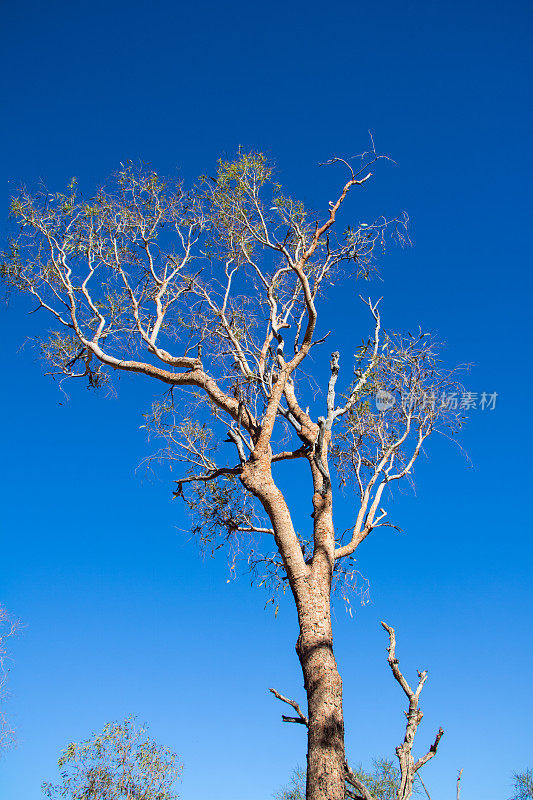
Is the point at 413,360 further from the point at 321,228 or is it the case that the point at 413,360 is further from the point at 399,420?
the point at 321,228

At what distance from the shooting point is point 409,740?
14.3ft

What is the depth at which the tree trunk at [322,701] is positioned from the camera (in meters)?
4.46

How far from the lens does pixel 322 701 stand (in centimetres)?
484

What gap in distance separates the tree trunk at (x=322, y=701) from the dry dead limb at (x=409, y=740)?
495mm

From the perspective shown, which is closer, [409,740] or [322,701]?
[409,740]

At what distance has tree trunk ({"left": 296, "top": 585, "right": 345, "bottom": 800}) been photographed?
14.6ft

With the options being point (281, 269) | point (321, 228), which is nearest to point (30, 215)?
point (281, 269)

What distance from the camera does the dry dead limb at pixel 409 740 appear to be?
13.9ft

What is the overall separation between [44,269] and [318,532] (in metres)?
6.73

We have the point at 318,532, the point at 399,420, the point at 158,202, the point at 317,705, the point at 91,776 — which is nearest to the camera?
the point at 317,705

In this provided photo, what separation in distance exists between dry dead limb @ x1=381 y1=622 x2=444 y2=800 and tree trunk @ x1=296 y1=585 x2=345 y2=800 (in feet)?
1.62

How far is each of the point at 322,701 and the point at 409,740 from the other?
2.52 ft

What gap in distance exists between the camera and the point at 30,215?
10086mm

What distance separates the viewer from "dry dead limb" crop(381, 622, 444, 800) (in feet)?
13.9
